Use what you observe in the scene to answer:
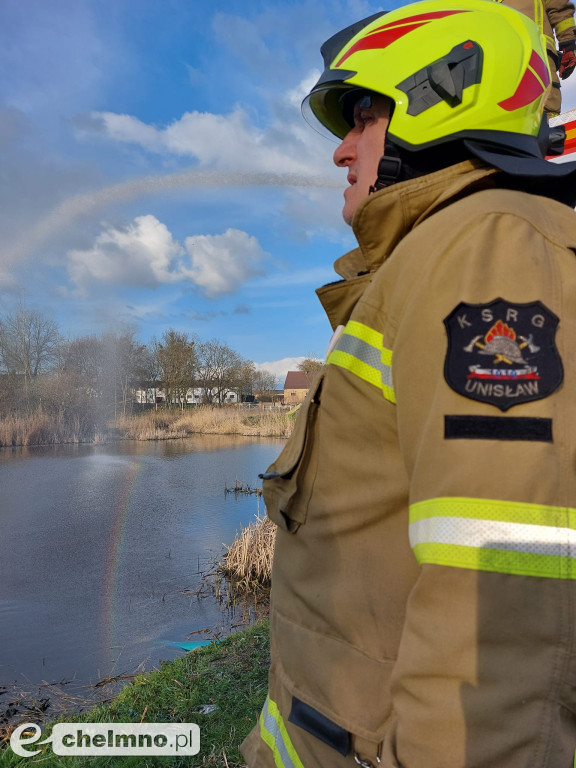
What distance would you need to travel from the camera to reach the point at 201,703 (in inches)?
176

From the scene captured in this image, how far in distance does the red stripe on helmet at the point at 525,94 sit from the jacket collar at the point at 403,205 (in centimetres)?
28

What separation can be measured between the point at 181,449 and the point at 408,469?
981 inches

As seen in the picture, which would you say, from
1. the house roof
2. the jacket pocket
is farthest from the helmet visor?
the house roof

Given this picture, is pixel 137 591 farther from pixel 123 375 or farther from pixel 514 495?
pixel 123 375

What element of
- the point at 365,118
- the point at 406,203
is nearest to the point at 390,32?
the point at 365,118

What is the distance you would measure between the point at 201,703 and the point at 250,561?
168 inches

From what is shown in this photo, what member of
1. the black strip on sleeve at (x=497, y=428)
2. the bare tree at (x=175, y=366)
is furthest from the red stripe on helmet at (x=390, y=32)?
the bare tree at (x=175, y=366)

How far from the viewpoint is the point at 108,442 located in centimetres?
2650

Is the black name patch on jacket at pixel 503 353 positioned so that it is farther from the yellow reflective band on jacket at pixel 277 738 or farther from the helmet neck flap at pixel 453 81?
the yellow reflective band on jacket at pixel 277 738

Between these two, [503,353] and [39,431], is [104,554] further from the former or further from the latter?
[39,431]

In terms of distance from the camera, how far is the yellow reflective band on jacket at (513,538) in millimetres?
789

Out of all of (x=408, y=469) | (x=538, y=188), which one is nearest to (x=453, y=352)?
(x=408, y=469)

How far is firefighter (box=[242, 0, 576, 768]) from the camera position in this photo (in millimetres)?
787

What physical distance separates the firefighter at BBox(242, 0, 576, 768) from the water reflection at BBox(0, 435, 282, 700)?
5.88 meters
